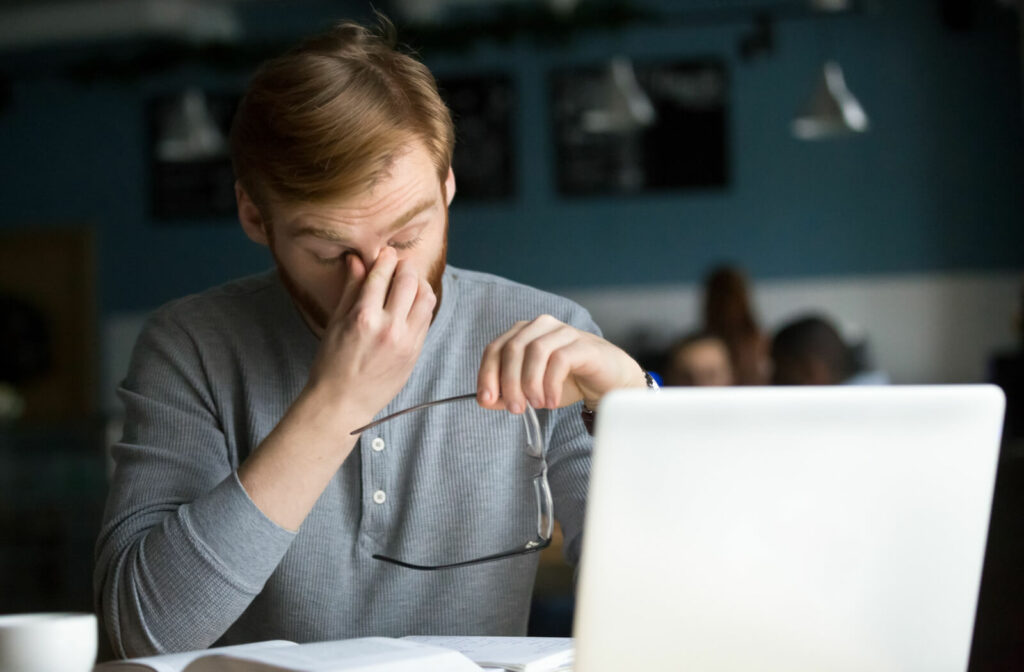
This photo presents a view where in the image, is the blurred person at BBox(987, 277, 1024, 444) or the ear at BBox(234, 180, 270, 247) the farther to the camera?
the blurred person at BBox(987, 277, 1024, 444)

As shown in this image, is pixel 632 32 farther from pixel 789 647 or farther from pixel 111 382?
pixel 789 647

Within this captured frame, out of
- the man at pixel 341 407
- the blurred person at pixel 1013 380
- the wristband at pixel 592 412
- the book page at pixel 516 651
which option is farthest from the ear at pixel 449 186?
the blurred person at pixel 1013 380

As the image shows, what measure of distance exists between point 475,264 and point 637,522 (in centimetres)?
539

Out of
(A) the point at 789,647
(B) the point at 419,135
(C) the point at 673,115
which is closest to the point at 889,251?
(C) the point at 673,115

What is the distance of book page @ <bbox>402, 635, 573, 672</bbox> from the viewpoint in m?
1.00

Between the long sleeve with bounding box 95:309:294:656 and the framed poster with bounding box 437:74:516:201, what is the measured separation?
15.8ft

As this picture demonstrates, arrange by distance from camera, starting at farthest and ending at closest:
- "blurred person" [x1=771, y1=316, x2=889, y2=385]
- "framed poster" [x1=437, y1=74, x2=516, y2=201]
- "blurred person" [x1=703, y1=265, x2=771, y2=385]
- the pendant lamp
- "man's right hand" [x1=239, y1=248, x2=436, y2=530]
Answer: "framed poster" [x1=437, y1=74, x2=516, y2=201], the pendant lamp, "blurred person" [x1=703, y1=265, x2=771, y2=385], "blurred person" [x1=771, y1=316, x2=889, y2=385], "man's right hand" [x1=239, y1=248, x2=436, y2=530]

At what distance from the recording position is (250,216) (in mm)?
1418

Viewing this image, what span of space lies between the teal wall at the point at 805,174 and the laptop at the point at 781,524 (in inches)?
206

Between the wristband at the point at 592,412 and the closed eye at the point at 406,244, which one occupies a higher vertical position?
the closed eye at the point at 406,244

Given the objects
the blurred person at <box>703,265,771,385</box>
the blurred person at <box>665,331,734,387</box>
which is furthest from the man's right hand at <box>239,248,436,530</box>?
the blurred person at <box>703,265,771,385</box>

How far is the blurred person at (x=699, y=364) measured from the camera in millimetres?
3561

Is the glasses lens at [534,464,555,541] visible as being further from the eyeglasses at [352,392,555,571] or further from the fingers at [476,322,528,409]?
the fingers at [476,322,528,409]

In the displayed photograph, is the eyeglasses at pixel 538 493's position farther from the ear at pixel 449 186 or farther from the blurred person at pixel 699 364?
the blurred person at pixel 699 364
